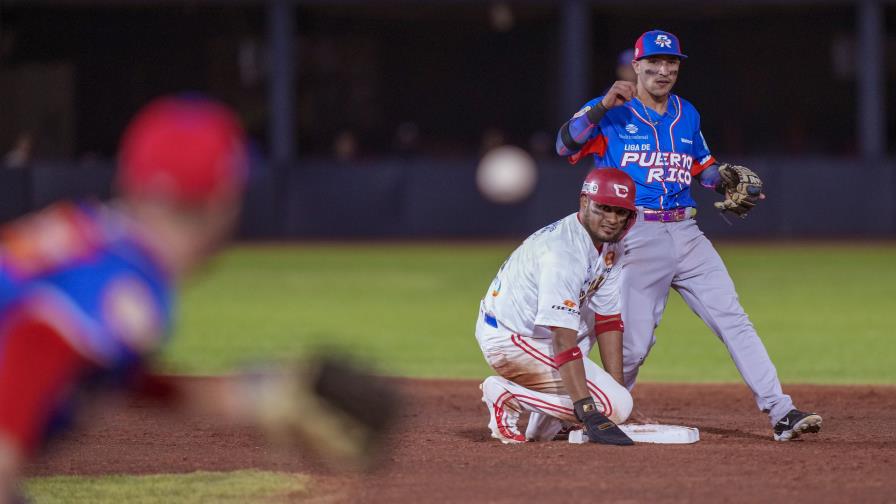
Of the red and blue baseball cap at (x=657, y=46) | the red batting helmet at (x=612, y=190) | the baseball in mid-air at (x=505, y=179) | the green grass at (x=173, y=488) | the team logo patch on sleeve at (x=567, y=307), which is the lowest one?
the baseball in mid-air at (x=505, y=179)

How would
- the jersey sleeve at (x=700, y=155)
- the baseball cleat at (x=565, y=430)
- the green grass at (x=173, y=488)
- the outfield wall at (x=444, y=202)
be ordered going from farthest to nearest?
1. the outfield wall at (x=444, y=202)
2. the jersey sleeve at (x=700, y=155)
3. the baseball cleat at (x=565, y=430)
4. the green grass at (x=173, y=488)

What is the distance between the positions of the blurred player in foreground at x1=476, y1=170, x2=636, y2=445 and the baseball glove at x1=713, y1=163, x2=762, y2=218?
0.84 m

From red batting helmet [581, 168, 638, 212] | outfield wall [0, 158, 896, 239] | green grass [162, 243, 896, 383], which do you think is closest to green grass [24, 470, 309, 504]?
green grass [162, 243, 896, 383]

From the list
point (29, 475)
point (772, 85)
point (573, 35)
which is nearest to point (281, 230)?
point (573, 35)

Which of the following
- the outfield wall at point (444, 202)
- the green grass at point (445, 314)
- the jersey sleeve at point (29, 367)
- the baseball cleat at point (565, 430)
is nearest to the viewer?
the jersey sleeve at point (29, 367)

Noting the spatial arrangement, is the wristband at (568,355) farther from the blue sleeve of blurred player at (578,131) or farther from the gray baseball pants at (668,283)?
the blue sleeve of blurred player at (578,131)

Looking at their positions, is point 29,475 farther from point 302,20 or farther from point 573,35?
point 302,20

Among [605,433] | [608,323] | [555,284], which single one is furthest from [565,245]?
[605,433]

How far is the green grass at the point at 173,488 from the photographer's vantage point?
5352 millimetres

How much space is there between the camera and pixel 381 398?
303 centimetres

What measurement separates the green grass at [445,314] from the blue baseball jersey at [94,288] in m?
3.47

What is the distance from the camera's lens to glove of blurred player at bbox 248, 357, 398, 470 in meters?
2.89

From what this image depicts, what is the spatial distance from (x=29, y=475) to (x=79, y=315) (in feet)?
12.3

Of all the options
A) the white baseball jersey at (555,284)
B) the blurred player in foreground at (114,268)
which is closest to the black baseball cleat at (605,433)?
the white baseball jersey at (555,284)
